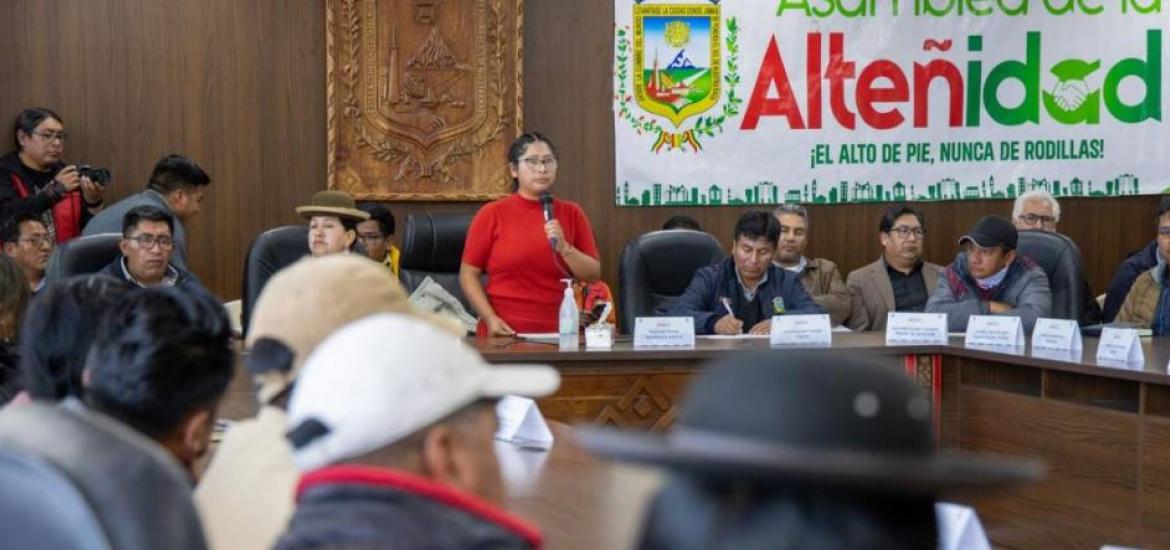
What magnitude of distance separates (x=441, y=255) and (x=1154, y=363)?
3017 millimetres

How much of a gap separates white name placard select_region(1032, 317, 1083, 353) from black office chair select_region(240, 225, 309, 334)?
2.55 metres

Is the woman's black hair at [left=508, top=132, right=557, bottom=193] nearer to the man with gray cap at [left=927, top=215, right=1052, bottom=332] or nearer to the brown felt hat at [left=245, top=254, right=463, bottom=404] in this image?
the man with gray cap at [left=927, top=215, right=1052, bottom=332]

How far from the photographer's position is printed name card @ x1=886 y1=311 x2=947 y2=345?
5.05 metres

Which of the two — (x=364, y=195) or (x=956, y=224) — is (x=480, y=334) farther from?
(x=956, y=224)

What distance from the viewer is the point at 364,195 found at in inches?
272

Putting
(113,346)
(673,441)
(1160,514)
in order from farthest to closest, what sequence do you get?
(1160,514) < (113,346) < (673,441)

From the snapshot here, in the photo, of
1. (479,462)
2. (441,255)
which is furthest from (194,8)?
(479,462)

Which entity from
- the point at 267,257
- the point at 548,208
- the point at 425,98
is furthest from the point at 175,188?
the point at 548,208

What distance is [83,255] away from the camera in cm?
509

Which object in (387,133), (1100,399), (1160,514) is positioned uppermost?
(387,133)

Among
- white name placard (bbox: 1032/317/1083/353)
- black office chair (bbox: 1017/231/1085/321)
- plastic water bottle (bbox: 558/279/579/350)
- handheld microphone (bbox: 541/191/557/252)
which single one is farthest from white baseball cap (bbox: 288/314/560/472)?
black office chair (bbox: 1017/231/1085/321)

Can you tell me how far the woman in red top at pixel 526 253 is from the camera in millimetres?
5328

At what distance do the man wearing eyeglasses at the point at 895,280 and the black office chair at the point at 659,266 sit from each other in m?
1.02

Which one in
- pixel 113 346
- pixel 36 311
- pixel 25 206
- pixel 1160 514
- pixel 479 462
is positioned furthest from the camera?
pixel 25 206
